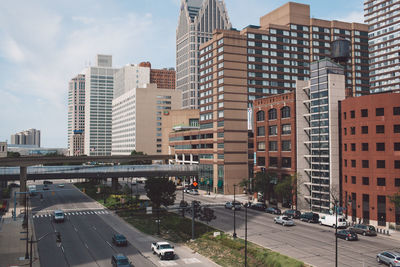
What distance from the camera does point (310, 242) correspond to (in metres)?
53.1

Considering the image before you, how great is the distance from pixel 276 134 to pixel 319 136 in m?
15.1

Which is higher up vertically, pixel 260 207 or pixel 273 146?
pixel 273 146

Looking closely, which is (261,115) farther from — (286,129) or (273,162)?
(273,162)

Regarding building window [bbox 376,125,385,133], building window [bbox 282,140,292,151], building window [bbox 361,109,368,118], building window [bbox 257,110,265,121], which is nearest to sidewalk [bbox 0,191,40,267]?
building window [bbox 282,140,292,151]

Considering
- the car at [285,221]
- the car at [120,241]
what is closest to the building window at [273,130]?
the car at [285,221]

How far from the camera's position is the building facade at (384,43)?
566 feet

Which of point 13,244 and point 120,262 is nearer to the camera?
point 120,262

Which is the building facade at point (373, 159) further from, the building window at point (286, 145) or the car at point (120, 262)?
the car at point (120, 262)

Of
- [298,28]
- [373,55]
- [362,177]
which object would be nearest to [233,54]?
[298,28]

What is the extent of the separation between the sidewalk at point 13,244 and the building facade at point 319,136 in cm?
5592

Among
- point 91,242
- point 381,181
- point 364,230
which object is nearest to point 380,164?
point 381,181

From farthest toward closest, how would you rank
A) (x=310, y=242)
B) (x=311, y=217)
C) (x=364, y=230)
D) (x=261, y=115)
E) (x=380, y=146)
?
(x=261, y=115), (x=311, y=217), (x=380, y=146), (x=364, y=230), (x=310, y=242)

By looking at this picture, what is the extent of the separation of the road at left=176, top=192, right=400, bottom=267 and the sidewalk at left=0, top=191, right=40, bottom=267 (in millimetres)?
30349

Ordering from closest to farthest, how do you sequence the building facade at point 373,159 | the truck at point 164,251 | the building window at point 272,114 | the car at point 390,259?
the car at point 390,259
the truck at point 164,251
the building facade at point 373,159
the building window at point 272,114
